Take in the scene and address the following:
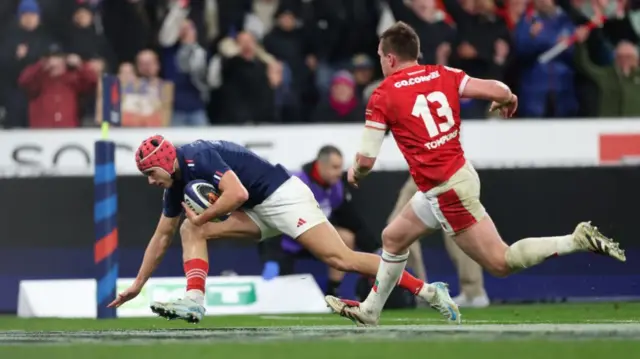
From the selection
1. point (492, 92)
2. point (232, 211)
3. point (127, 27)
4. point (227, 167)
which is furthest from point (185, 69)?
point (492, 92)

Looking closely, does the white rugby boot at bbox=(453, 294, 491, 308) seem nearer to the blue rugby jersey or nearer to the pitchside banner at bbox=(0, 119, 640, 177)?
the pitchside banner at bbox=(0, 119, 640, 177)

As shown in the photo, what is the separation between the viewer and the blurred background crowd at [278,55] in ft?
55.8

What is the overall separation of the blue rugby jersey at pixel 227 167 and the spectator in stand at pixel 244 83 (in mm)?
5818

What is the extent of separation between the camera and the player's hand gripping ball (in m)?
10.4

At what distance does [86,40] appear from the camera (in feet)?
58.1

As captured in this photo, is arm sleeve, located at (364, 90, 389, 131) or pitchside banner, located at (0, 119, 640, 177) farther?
pitchside banner, located at (0, 119, 640, 177)

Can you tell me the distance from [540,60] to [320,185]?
3.59m

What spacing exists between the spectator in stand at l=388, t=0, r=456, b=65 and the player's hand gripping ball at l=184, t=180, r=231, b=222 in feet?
24.4

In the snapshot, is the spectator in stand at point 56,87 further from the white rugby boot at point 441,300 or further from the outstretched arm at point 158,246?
the white rugby boot at point 441,300

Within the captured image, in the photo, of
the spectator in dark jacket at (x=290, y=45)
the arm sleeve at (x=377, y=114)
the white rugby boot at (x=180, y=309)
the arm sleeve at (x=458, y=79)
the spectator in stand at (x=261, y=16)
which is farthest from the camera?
the spectator in stand at (x=261, y=16)

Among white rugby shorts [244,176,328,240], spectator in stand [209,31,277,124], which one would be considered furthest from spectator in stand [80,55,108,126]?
white rugby shorts [244,176,328,240]

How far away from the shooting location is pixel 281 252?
16031 millimetres

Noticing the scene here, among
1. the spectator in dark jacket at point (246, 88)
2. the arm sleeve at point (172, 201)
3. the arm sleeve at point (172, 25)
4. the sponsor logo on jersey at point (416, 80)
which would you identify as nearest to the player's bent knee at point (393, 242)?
the sponsor logo on jersey at point (416, 80)

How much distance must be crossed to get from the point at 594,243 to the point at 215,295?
6.47 m
